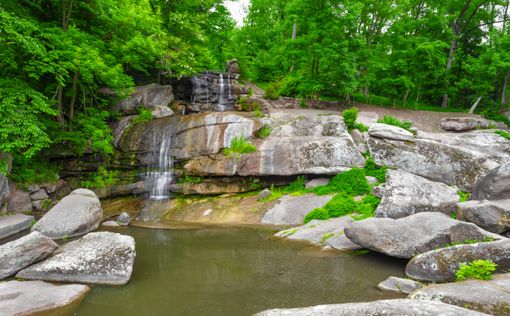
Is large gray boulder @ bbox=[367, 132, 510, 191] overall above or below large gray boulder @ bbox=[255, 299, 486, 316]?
above

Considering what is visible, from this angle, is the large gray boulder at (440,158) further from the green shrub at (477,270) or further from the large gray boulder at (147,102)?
the large gray boulder at (147,102)

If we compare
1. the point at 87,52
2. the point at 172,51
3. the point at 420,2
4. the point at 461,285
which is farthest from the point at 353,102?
the point at 461,285

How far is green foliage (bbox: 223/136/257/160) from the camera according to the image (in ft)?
51.7

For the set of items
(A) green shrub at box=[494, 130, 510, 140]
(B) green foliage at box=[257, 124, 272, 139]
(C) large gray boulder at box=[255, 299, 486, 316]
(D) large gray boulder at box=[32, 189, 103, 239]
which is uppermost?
(A) green shrub at box=[494, 130, 510, 140]

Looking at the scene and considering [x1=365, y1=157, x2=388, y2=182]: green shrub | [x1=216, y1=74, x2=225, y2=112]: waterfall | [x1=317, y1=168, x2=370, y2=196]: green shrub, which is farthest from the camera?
[x1=216, y1=74, x2=225, y2=112]: waterfall

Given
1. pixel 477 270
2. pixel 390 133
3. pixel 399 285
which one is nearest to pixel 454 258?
pixel 477 270

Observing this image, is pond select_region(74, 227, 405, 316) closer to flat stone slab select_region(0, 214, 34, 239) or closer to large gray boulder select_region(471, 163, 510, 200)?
flat stone slab select_region(0, 214, 34, 239)

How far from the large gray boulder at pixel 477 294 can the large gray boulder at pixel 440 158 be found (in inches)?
349

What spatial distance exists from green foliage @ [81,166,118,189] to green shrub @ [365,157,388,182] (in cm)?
1300

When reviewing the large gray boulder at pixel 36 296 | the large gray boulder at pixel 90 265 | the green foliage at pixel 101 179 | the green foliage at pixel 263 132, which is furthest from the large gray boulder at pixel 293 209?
the green foliage at pixel 101 179

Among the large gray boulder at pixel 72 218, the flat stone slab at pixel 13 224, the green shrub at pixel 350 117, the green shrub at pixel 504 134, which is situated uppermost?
the green shrub at pixel 350 117

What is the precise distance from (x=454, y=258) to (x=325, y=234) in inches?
166

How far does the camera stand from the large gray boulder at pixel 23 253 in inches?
295

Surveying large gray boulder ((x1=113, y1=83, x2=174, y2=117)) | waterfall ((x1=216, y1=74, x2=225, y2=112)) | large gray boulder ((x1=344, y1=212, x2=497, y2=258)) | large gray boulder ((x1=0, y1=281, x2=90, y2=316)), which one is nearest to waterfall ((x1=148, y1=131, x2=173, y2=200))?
large gray boulder ((x1=113, y1=83, x2=174, y2=117))
